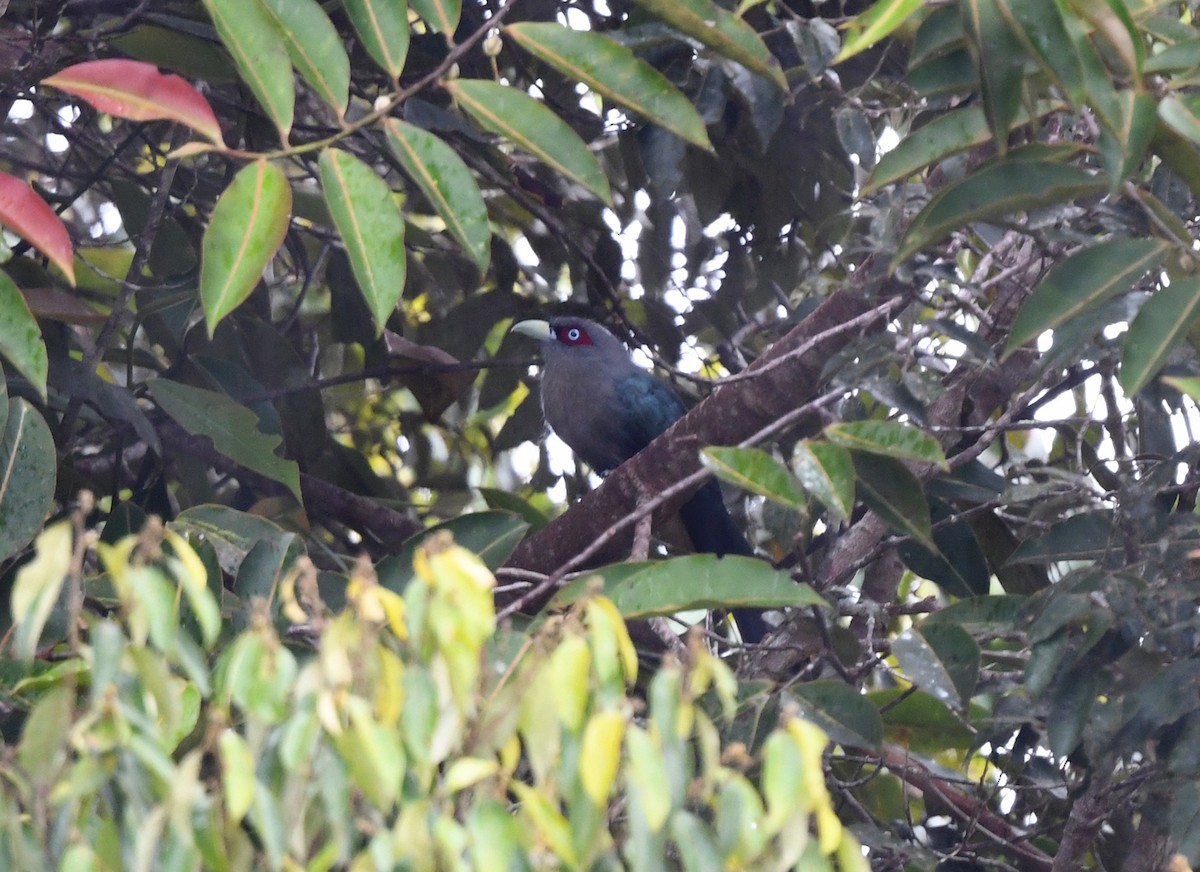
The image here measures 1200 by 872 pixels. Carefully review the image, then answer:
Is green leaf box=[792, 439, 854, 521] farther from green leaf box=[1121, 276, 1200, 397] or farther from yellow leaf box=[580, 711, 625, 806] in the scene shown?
yellow leaf box=[580, 711, 625, 806]

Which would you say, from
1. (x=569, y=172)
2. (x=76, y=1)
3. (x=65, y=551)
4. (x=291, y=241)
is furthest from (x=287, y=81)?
(x=291, y=241)

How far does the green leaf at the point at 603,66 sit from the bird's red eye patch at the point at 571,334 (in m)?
3.51

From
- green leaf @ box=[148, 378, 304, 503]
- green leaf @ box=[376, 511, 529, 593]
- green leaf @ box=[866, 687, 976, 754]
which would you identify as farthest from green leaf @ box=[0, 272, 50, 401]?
green leaf @ box=[866, 687, 976, 754]

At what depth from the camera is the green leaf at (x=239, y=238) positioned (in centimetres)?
242

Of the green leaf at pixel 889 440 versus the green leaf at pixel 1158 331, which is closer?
the green leaf at pixel 1158 331

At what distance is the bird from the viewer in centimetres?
598

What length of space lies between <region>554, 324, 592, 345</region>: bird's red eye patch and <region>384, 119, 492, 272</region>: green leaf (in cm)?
364

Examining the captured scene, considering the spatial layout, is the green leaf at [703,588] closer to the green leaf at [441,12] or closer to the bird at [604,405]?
the green leaf at [441,12]

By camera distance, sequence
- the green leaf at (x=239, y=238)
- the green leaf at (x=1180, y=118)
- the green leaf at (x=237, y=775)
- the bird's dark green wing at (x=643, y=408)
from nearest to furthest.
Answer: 1. the green leaf at (x=237, y=775)
2. the green leaf at (x=1180, y=118)
3. the green leaf at (x=239, y=238)
4. the bird's dark green wing at (x=643, y=408)

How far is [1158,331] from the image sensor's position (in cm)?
246

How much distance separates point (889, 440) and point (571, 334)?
12.6 feet

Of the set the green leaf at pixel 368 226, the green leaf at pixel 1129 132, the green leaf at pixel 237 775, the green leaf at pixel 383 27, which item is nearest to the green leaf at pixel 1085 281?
the green leaf at pixel 1129 132

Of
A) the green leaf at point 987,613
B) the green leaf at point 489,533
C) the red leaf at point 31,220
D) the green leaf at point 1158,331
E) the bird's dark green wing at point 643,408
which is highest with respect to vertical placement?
the red leaf at point 31,220

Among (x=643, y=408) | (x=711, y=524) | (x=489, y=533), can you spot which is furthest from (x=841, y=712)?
(x=643, y=408)
